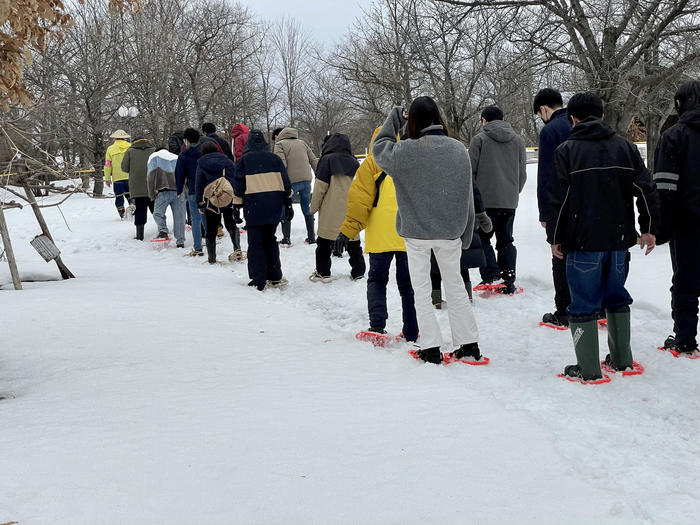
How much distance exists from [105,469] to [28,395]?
1.60 meters

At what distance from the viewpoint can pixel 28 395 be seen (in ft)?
13.5

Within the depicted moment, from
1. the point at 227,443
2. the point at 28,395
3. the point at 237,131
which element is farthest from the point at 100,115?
the point at 227,443

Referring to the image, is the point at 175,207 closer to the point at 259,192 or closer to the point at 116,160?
the point at 116,160

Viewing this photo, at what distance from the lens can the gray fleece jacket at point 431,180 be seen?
454cm

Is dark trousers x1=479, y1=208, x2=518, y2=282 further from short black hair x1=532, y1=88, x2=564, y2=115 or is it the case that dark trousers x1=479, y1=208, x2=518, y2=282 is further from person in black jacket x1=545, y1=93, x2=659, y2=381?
person in black jacket x1=545, y1=93, x2=659, y2=381

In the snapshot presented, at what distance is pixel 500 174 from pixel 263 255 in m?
3.17

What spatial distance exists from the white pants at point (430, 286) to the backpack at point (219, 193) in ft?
17.5

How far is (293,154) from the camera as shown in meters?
11.1

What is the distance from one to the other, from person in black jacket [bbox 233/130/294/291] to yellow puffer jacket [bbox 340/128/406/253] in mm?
2863

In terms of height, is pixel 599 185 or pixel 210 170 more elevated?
pixel 210 170

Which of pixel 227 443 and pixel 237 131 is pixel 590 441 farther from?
pixel 237 131

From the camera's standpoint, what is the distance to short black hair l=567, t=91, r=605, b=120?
4266 mm

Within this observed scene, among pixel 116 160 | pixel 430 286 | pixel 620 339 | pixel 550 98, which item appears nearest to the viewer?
pixel 620 339

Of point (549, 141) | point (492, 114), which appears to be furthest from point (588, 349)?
point (492, 114)
